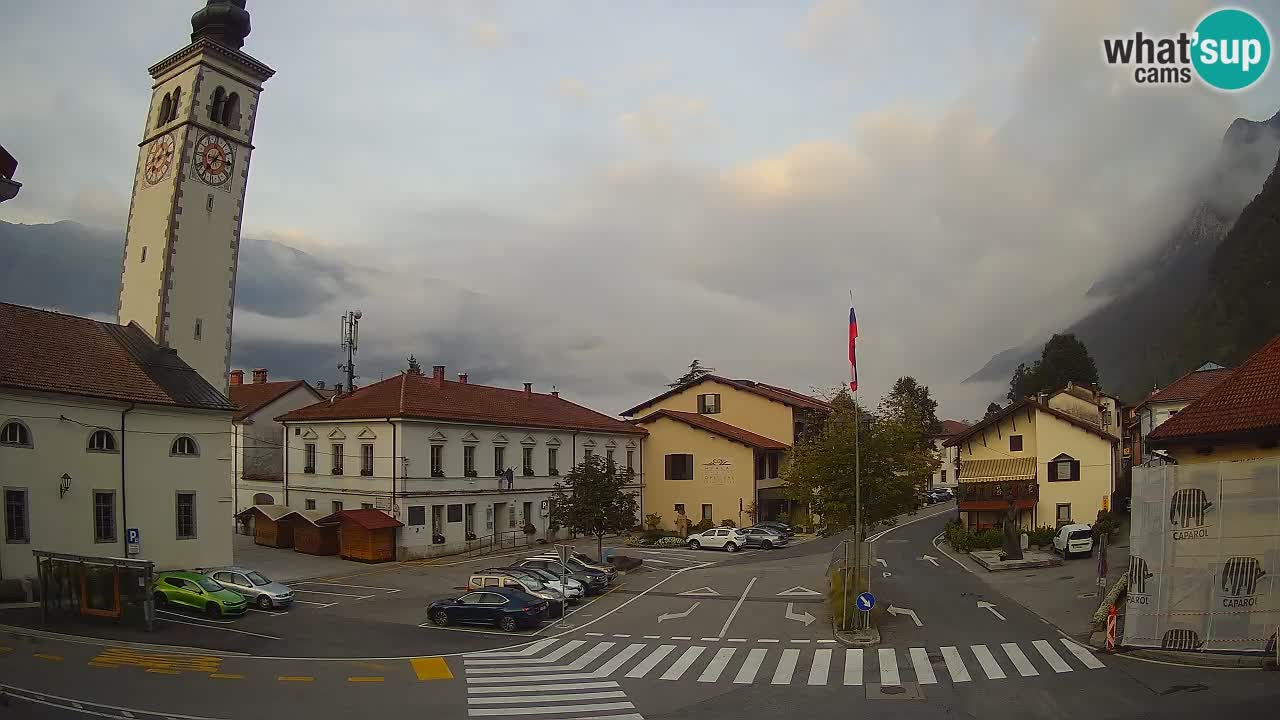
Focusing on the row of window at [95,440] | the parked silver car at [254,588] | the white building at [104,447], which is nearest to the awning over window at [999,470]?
the parked silver car at [254,588]

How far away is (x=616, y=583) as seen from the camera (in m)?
38.0

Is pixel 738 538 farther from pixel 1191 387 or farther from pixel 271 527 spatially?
pixel 1191 387

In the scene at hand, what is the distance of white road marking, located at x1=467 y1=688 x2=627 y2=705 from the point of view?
1819 centimetres

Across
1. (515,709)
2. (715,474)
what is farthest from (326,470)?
(515,709)


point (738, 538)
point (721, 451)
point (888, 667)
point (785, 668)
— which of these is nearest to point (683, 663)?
point (785, 668)

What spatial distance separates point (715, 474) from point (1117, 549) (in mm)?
27137

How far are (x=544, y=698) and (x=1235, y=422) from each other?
1969 centimetres

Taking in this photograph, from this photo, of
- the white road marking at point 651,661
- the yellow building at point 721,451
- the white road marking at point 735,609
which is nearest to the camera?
the white road marking at point 651,661

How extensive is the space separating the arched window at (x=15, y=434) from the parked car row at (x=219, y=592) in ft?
21.9

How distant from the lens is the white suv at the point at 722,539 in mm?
50969

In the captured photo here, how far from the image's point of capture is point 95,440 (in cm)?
3191

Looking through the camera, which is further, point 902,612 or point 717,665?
point 902,612

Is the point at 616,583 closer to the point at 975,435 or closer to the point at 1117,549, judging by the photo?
the point at 1117,549

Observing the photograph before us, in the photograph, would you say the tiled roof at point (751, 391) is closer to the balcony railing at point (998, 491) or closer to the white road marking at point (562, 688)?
the balcony railing at point (998, 491)
